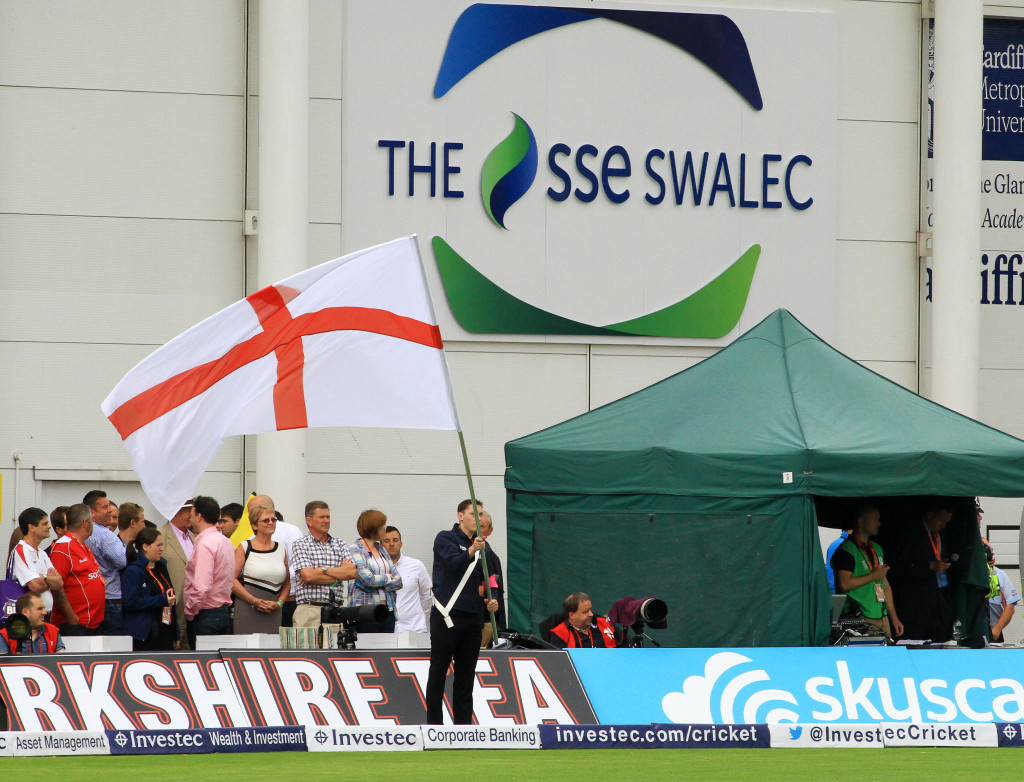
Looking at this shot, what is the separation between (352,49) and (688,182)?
14.1 feet

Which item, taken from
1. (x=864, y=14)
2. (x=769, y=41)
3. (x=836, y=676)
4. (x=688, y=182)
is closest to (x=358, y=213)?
(x=688, y=182)

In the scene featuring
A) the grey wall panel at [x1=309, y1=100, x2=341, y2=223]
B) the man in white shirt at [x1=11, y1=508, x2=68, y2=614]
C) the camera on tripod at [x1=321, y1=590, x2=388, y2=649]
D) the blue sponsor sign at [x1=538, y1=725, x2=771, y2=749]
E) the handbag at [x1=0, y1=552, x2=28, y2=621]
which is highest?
the grey wall panel at [x1=309, y1=100, x2=341, y2=223]

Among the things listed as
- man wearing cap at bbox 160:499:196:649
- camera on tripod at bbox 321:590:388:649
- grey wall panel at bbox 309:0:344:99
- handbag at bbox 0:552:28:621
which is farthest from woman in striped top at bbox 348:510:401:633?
grey wall panel at bbox 309:0:344:99

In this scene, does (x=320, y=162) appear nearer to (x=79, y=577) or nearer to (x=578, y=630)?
(x=79, y=577)

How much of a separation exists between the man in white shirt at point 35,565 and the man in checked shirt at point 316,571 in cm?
177

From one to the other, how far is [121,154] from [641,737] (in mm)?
10886

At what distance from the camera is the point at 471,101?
62.4ft

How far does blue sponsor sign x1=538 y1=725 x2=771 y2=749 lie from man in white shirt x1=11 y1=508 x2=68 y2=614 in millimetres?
3947

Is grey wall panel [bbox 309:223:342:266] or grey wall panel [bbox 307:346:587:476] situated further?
grey wall panel [bbox 307:346:587:476]

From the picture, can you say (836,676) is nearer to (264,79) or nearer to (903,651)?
(903,651)

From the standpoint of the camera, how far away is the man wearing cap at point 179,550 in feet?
42.2

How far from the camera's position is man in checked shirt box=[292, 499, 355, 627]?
474 inches

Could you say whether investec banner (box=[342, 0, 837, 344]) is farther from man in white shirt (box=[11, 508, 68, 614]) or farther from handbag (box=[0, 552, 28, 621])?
handbag (box=[0, 552, 28, 621])

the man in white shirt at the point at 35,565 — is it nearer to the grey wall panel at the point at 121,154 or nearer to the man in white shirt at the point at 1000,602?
the grey wall panel at the point at 121,154
